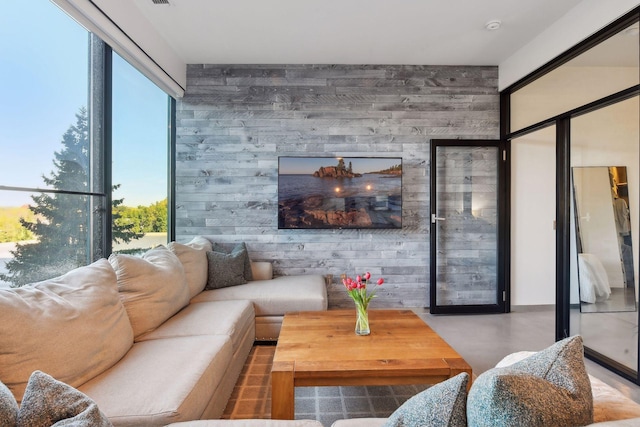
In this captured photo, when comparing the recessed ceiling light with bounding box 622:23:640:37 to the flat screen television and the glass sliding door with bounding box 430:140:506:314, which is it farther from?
the flat screen television

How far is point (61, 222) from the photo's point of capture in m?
2.10

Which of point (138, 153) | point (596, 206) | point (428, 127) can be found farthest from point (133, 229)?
point (596, 206)

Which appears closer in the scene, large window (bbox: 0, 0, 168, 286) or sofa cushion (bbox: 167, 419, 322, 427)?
sofa cushion (bbox: 167, 419, 322, 427)

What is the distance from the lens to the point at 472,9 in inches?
105

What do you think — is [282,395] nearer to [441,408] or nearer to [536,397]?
[441,408]

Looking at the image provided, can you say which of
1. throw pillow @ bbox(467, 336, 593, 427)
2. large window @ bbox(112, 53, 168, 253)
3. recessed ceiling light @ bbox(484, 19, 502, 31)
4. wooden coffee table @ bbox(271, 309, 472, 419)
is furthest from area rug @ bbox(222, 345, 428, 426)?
recessed ceiling light @ bbox(484, 19, 502, 31)

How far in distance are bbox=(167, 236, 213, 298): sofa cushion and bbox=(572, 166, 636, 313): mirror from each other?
341 cm

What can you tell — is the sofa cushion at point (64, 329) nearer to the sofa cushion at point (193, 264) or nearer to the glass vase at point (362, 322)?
the sofa cushion at point (193, 264)

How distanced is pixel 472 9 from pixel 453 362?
9.05ft

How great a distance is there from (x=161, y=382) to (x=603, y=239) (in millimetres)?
3245

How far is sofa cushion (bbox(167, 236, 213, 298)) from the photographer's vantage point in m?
2.83

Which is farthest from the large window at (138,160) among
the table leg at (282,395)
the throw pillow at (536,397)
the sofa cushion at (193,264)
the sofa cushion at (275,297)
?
the throw pillow at (536,397)

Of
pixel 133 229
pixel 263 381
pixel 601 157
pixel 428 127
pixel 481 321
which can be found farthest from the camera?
pixel 428 127

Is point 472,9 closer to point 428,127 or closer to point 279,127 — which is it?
point 428,127
